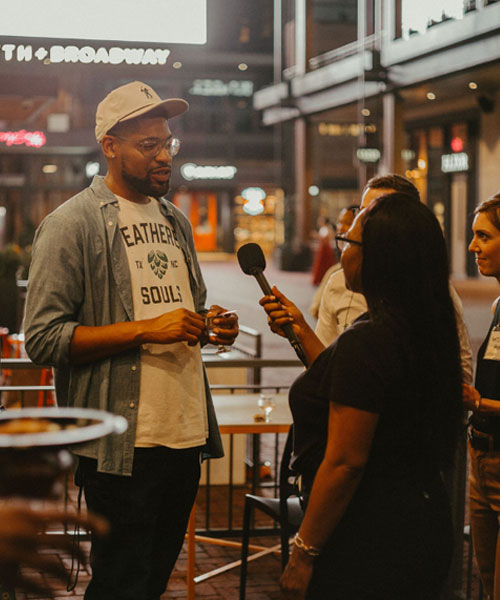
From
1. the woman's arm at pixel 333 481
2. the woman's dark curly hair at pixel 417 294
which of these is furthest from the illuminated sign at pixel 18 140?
the woman's arm at pixel 333 481

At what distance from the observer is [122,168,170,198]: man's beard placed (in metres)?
3.12

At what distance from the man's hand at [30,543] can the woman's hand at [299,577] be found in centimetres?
110

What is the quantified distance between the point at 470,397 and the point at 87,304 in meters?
1.34

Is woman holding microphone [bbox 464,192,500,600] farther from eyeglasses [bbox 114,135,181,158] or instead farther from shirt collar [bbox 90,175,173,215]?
shirt collar [bbox 90,175,173,215]

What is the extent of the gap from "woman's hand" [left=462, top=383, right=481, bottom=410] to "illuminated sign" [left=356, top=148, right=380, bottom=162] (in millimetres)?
22025

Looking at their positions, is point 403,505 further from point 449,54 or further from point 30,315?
point 449,54

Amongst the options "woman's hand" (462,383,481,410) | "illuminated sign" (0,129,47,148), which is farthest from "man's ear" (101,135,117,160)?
"illuminated sign" (0,129,47,148)

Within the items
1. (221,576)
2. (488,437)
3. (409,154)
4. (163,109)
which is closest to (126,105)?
(163,109)

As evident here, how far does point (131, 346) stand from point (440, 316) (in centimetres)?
107

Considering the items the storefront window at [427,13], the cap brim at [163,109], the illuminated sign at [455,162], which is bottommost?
the cap brim at [163,109]

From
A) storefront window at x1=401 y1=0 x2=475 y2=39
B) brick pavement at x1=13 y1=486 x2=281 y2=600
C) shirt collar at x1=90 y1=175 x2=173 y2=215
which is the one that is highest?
storefront window at x1=401 y1=0 x2=475 y2=39

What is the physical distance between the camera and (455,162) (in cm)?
2783

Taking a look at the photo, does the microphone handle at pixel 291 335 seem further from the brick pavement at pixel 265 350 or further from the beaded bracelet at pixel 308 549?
the brick pavement at pixel 265 350

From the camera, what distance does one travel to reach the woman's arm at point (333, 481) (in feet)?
7.40
